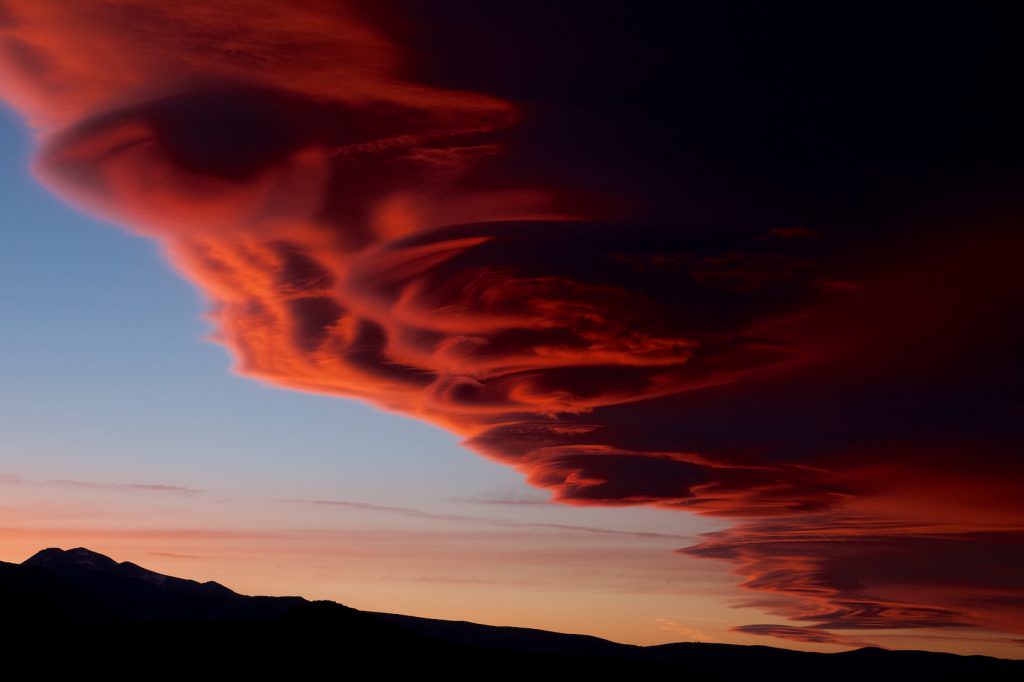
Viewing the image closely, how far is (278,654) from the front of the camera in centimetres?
11131

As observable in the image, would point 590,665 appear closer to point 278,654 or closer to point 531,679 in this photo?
point 531,679

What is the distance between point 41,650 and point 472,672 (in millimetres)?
51673

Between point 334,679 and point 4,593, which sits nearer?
point 334,679

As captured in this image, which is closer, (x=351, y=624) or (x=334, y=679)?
(x=334, y=679)

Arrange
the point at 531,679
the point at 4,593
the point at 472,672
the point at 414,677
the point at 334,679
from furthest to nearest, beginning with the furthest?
the point at 4,593 < the point at 531,679 < the point at 472,672 < the point at 414,677 < the point at 334,679

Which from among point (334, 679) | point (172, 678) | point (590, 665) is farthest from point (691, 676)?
point (172, 678)

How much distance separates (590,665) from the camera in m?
158

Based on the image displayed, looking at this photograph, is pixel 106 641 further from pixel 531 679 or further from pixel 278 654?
pixel 531 679

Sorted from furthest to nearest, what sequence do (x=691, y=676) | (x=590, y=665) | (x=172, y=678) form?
1. (x=691, y=676)
2. (x=590, y=665)
3. (x=172, y=678)

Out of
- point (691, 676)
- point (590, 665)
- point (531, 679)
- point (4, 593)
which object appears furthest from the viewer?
point (691, 676)

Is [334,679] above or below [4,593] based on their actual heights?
below

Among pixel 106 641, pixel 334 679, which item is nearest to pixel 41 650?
pixel 106 641

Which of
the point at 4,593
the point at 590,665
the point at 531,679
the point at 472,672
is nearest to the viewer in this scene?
the point at 472,672

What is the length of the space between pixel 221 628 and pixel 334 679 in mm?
20216
